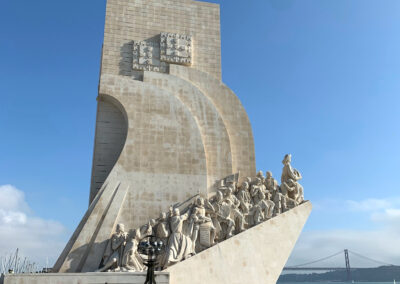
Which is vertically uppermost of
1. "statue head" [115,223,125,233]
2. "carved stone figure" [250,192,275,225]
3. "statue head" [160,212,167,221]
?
"carved stone figure" [250,192,275,225]

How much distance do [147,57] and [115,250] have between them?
584 cm

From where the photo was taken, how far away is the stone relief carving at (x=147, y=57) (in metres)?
10.8

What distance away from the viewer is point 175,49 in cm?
1117

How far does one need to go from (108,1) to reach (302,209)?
859 cm

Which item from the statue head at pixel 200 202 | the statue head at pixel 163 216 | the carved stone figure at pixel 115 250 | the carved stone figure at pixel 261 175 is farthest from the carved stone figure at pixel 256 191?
the carved stone figure at pixel 115 250

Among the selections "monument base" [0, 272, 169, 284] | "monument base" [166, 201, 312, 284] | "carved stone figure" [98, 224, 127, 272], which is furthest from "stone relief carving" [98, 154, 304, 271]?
"monument base" [0, 272, 169, 284]

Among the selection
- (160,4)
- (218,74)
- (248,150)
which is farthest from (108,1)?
(248,150)

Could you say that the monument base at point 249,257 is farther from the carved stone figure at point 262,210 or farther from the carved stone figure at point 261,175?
the carved stone figure at point 261,175

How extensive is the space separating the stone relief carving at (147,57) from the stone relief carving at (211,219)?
13.3 ft

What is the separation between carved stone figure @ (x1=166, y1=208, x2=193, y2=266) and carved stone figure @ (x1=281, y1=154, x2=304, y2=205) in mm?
3091

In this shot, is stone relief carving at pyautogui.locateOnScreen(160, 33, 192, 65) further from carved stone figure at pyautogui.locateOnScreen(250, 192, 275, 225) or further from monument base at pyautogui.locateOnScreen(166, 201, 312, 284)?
monument base at pyautogui.locateOnScreen(166, 201, 312, 284)

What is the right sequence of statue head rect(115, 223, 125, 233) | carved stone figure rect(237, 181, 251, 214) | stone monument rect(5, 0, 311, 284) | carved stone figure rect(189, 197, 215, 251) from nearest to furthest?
stone monument rect(5, 0, 311, 284), statue head rect(115, 223, 125, 233), carved stone figure rect(189, 197, 215, 251), carved stone figure rect(237, 181, 251, 214)

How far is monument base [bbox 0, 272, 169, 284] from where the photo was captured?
6.76m

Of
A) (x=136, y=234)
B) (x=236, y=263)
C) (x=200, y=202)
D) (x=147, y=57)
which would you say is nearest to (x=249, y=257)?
(x=236, y=263)
